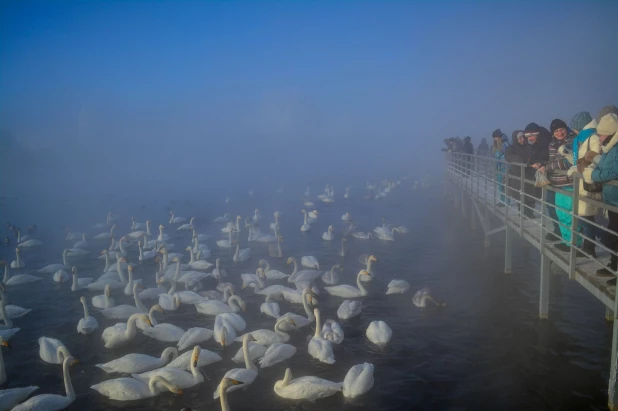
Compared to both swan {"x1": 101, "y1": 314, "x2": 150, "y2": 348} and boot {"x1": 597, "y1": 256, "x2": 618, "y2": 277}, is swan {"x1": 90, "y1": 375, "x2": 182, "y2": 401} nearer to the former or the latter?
swan {"x1": 101, "y1": 314, "x2": 150, "y2": 348}

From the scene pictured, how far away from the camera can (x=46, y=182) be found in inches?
3073

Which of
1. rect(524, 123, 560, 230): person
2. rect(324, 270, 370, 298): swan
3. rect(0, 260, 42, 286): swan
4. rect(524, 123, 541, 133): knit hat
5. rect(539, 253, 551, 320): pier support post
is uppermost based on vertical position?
rect(524, 123, 541, 133): knit hat

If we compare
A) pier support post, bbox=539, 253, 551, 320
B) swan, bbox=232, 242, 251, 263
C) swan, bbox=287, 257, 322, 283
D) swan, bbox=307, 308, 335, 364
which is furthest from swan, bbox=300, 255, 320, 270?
pier support post, bbox=539, 253, 551, 320

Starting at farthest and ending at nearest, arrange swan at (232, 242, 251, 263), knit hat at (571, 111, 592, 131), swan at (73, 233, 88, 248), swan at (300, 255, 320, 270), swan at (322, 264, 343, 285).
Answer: swan at (73, 233, 88, 248) → swan at (232, 242, 251, 263) → swan at (300, 255, 320, 270) → swan at (322, 264, 343, 285) → knit hat at (571, 111, 592, 131)

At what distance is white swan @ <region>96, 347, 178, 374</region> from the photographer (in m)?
9.36

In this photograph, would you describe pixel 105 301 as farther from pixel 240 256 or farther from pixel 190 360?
pixel 240 256

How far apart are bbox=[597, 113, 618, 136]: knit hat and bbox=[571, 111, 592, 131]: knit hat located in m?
2.12

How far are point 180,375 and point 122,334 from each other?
2.76m

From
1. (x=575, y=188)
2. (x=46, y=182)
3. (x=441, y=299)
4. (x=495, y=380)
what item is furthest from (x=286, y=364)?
(x=46, y=182)

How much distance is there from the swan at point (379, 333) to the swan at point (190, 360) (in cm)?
340

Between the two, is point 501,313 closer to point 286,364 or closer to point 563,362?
point 563,362

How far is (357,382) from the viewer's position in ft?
27.3

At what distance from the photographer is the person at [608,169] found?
670 cm

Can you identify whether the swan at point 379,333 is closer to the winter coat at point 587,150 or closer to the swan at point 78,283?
the winter coat at point 587,150
